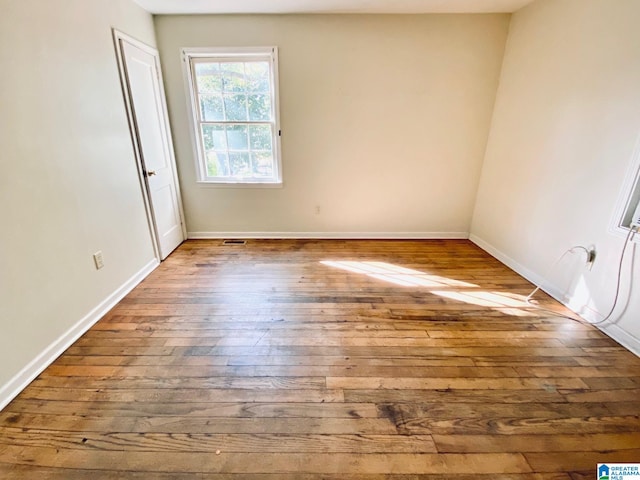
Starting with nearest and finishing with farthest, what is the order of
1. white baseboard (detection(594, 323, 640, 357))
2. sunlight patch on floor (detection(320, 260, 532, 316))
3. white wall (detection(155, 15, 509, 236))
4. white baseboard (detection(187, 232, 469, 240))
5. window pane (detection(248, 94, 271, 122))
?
white baseboard (detection(594, 323, 640, 357)), sunlight patch on floor (detection(320, 260, 532, 316)), white wall (detection(155, 15, 509, 236)), window pane (detection(248, 94, 271, 122)), white baseboard (detection(187, 232, 469, 240))

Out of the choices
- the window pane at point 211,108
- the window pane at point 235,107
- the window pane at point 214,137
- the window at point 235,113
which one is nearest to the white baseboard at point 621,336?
the window at point 235,113

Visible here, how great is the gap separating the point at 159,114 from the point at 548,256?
13.3ft

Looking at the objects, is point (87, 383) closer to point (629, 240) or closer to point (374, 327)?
point (374, 327)

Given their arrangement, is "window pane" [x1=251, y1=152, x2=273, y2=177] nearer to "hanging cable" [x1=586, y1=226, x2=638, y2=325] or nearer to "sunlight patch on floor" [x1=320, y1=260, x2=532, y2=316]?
"sunlight patch on floor" [x1=320, y1=260, x2=532, y2=316]

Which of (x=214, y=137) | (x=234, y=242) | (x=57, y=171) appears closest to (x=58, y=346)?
(x=57, y=171)

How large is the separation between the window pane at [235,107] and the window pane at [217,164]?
44 cm

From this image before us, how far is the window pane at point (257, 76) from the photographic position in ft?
10.5

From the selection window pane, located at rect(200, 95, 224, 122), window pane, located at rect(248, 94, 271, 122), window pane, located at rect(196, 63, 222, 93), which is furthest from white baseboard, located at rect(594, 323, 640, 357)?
window pane, located at rect(196, 63, 222, 93)

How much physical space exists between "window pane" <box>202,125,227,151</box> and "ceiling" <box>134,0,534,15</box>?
109 centimetres

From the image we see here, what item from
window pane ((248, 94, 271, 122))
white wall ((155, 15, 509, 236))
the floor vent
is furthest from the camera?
the floor vent

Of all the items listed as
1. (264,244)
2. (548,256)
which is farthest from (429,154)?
(264,244)

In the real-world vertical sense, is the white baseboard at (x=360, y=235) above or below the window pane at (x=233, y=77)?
below

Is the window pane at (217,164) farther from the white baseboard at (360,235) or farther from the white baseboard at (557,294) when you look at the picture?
the white baseboard at (557,294)

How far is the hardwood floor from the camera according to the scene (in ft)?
4.11
